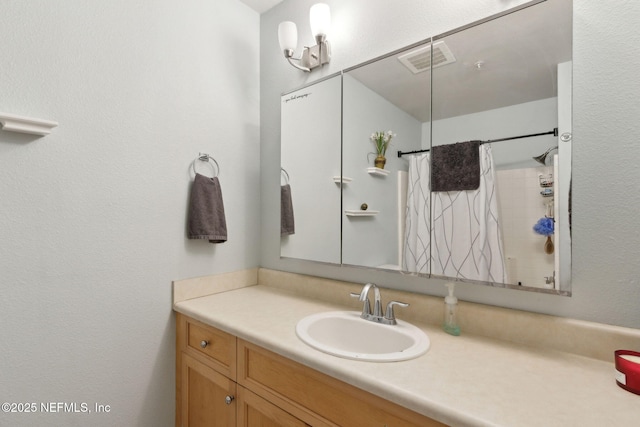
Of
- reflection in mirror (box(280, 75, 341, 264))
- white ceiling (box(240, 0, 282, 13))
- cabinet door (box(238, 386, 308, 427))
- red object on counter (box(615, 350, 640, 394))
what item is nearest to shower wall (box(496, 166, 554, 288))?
red object on counter (box(615, 350, 640, 394))

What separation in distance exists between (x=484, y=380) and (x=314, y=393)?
470 mm

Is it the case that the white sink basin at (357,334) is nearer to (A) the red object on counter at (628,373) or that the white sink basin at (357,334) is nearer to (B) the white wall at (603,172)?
(B) the white wall at (603,172)

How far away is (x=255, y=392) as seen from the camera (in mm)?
1089

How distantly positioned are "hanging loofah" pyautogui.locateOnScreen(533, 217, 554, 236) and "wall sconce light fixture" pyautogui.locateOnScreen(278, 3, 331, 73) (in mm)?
1172

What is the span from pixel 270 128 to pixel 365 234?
87 centimetres

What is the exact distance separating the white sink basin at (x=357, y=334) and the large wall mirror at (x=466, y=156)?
247 mm

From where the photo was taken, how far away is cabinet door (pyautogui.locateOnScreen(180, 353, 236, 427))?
46.8 inches

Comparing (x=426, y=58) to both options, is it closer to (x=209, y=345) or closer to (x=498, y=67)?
(x=498, y=67)

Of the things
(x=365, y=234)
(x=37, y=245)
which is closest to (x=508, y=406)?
(x=365, y=234)

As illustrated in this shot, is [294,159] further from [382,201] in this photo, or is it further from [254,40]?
[254,40]

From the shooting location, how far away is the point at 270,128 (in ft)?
5.89

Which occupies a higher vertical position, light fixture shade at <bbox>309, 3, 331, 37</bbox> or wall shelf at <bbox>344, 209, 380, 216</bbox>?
light fixture shade at <bbox>309, 3, 331, 37</bbox>

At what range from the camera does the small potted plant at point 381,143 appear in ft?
4.34

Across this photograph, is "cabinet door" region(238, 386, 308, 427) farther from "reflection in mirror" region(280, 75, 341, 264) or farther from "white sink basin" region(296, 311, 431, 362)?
"reflection in mirror" region(280, 75, 341, 264)
